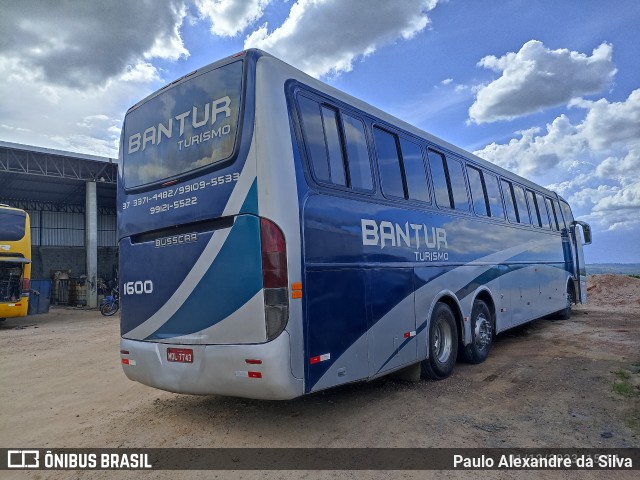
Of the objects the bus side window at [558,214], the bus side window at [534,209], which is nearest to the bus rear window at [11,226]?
the bus side window at [534,209]

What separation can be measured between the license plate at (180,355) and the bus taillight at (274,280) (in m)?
1.00

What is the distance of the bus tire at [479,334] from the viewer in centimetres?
745

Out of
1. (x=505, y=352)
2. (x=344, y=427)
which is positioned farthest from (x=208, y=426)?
(x=505, y=352)

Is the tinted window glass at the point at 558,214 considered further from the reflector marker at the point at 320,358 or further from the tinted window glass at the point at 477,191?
the reflector marker at the point at 320,358

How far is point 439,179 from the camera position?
706 cm

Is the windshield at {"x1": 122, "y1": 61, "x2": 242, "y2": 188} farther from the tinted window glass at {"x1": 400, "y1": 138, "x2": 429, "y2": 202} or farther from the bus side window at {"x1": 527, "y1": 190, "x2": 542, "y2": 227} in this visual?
the bus side window at {"x1": 527, "y1": 190, "x2": 542, "y2": 227}

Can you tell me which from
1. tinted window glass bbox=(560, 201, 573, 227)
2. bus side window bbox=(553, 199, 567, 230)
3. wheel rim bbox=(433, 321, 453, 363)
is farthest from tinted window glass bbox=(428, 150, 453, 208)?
tinted window glass bbox=(560, 201, 573, 227)

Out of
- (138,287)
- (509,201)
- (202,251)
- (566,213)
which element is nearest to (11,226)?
(138,287)

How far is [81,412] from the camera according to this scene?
17.9 feet

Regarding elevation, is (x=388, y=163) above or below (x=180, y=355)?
above

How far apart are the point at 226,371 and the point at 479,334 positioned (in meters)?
4.87

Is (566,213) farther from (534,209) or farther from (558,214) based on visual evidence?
(534,209)

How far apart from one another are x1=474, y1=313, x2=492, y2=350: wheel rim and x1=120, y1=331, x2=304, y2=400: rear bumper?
173 inches

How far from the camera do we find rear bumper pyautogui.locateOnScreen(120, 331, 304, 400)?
4059mm
